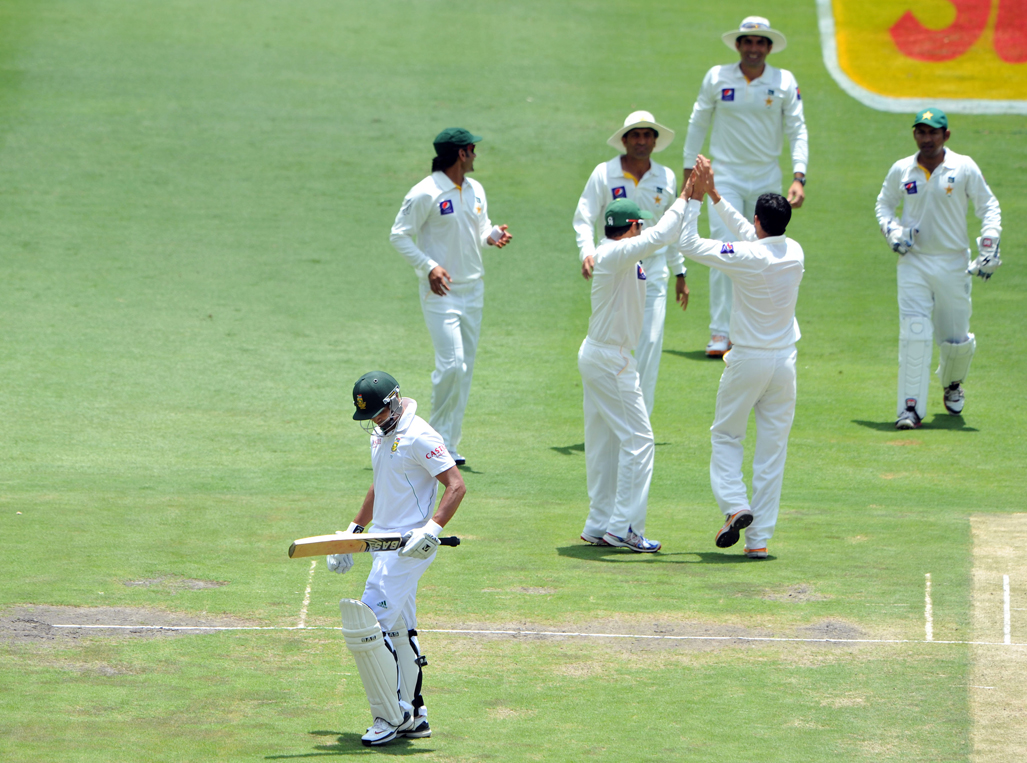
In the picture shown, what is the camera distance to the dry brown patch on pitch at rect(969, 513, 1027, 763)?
549 centimetres

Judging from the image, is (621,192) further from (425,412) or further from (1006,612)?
(1006,612)

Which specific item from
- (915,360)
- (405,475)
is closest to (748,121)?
(915,360)

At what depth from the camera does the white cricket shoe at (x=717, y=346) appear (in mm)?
12773

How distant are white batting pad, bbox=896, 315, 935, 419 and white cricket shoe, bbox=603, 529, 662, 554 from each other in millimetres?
3625

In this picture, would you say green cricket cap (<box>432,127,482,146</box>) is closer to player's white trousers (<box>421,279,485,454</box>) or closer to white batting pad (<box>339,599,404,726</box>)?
player's white trousers (<box>421,279,485,454</box>)

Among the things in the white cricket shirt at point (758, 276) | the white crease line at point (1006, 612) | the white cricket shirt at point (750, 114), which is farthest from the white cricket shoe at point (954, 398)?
the white crease line at point (1006, 612)

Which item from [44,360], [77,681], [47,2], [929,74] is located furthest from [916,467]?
[47,2]

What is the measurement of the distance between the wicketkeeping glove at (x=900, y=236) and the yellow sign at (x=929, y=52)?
7892 millimetres

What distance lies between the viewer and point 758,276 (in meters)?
8.02

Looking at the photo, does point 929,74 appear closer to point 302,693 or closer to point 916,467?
point 916,467

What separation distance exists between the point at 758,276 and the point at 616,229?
35.3 inches

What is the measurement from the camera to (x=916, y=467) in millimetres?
10047

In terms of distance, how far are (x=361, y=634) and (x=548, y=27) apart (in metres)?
16.5

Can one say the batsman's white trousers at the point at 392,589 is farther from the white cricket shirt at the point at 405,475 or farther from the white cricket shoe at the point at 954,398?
the white cricket shoe at the point at 954,398
